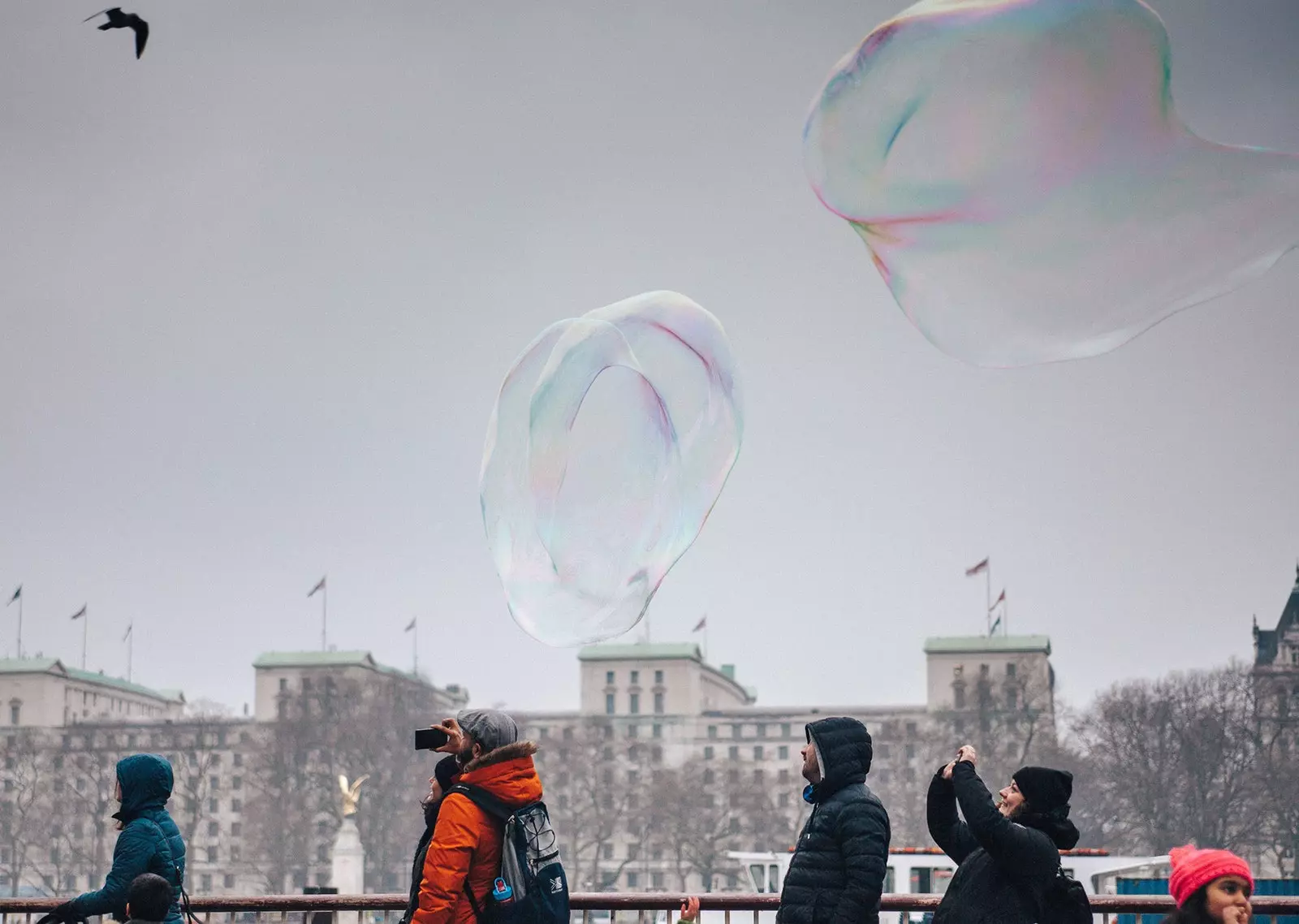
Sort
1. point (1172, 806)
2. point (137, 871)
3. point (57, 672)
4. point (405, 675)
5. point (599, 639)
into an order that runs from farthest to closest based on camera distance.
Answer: point (57, 672) < point (405, 675) < point (1172, 806) < point (599, 639) < point (137, 871)

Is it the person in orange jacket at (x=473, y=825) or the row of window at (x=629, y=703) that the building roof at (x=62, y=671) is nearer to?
the row of window at (x=629, y=703)

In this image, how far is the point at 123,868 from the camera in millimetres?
6664

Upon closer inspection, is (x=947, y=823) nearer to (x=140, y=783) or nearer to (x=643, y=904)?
(x=643, y=904)

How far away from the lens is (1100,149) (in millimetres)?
9617

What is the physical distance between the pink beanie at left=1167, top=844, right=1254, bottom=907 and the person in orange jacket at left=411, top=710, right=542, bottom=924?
2001 millimetres

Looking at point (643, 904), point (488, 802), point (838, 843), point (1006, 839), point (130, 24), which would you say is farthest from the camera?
point (130, 24)

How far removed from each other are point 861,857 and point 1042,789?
0.65 meters

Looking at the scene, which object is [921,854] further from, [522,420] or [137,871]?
[137,871]

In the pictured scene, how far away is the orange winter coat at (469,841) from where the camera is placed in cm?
584

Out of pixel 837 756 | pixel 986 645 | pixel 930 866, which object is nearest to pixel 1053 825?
pixel 837 756

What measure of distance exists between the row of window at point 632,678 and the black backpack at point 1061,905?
10630 cm

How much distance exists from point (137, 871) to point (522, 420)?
20.4 feet

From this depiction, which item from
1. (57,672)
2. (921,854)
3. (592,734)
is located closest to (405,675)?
(592,734)

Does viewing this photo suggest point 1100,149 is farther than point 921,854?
No
